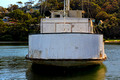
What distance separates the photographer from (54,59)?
53.5ft

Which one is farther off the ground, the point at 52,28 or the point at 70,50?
the point at 52,28

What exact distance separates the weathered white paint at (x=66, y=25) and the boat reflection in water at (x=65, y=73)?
3.74 m

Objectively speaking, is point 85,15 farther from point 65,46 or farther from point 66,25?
point 65,46

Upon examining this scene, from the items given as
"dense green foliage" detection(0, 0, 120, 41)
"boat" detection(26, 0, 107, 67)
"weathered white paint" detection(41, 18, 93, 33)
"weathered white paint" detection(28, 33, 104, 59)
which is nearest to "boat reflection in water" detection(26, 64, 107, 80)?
"boat" detection(26, 0, 107, 67)

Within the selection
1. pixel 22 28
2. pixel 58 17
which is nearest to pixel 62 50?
pixel 58 17

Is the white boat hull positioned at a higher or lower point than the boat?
lower

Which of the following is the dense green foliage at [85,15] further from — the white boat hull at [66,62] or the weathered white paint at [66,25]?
the white boat hull at [66,62]

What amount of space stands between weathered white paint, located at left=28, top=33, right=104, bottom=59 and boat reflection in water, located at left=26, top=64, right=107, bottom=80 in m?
1.05

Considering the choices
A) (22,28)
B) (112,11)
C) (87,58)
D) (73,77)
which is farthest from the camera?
(112,11)

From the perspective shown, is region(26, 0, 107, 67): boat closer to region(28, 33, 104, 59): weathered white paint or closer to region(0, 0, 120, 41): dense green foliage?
region(28, 33, 104, 59): weathered white paint

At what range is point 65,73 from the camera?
16.3 m

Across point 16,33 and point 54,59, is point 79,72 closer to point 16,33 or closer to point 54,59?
point 54,59

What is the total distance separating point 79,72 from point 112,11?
90.7 m

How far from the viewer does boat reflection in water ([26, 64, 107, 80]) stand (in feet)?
50.6
